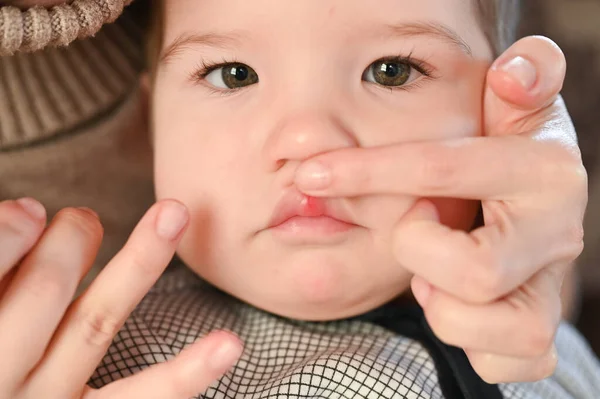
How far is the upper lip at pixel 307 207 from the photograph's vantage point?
0.75 m

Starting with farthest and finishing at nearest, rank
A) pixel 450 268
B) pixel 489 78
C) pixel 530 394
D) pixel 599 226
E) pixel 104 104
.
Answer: pixel 599 226
pixel 104 104
pixel 530 394
pixel 489 78
pixel 450 268

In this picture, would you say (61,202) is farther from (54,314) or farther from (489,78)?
(489,78)

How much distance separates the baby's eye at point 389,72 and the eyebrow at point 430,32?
1.4 inches

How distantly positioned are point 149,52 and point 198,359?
54 cm

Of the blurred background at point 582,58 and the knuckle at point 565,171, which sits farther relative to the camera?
the blurred background at point 582,58

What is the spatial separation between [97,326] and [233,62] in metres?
0.35

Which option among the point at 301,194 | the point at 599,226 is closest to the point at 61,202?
the point at 301,194

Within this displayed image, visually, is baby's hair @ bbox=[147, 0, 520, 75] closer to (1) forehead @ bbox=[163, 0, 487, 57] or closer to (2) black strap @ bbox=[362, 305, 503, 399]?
(1) forehead @ bbox=[163, 0, 487, 57]

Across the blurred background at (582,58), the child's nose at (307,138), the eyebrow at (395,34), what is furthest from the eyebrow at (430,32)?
the blurred background at (582,58)

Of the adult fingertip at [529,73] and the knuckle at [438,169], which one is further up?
the adult fingertip at [529,73]

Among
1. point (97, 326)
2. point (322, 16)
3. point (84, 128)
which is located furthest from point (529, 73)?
point (84, 128)

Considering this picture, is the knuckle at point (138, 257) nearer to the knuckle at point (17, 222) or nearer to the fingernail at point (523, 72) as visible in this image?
the knuckle at point (17, 222)

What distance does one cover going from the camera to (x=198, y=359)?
0.68 m

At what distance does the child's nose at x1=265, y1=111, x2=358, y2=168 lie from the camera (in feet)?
2.34
